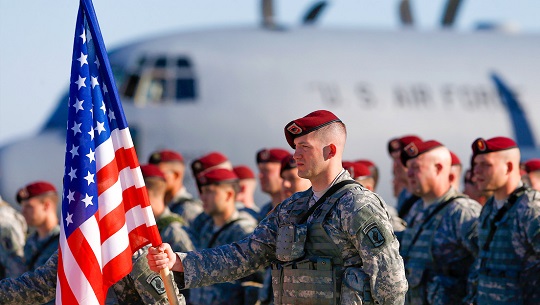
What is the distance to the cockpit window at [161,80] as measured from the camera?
14.6 meters

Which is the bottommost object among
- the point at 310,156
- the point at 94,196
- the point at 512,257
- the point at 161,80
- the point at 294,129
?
the point at 512,257

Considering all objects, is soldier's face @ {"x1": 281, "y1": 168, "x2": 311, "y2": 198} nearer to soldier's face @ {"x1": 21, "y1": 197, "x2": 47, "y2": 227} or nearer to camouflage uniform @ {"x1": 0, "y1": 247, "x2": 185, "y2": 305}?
soldier's face @ {"x1": 21, "y1": 197, "x2": 47, "y2": 227}

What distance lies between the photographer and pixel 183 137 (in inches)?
565

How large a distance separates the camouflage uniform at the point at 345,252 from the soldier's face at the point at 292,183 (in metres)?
2.78

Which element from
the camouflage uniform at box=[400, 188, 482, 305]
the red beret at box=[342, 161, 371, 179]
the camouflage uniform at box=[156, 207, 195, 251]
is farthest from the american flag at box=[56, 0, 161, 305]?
the red beret at box=[342, 161, 371, 179]

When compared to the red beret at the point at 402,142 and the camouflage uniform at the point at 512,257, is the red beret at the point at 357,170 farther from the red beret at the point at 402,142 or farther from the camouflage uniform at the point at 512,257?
the camouflage uniform at the point at 512,257

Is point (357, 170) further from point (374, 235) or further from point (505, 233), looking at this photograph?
point (374, 235)

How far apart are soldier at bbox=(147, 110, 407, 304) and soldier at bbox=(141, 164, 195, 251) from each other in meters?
2.16

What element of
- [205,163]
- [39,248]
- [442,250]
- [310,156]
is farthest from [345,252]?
[205,163]

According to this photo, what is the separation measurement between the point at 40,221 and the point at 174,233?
1.74 metres

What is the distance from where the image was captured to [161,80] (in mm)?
14773

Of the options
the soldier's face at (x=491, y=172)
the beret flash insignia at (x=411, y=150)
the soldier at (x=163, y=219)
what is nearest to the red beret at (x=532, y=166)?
the beret flash insignia at (x=411, y=150)

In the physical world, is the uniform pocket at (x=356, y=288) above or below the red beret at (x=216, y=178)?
below

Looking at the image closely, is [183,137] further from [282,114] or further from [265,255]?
[265,255]
